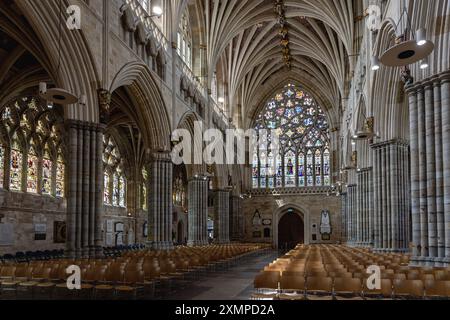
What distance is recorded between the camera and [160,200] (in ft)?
77.0

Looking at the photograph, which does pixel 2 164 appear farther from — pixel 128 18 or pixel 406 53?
pixel 406 53

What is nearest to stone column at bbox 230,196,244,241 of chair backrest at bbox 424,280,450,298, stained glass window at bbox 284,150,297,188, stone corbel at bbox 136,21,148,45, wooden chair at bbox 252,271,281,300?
stained glass window at bbox 284,150,297,188

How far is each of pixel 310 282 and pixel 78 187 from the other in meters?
9.79

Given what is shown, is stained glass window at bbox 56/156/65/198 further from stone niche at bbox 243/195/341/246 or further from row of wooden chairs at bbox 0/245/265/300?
stone niche at bbox 243/195/341/246

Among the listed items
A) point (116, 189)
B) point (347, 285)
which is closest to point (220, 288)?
point (347, 285)

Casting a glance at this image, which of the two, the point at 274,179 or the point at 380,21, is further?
the point at 274,179

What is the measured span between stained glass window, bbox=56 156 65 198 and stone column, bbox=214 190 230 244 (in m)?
14.8

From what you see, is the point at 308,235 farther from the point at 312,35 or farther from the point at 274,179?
the point at 312,35

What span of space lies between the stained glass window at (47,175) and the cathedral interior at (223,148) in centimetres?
10

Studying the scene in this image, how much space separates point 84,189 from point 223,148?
23696mm

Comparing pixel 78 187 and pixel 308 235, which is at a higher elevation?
pixel 78 187

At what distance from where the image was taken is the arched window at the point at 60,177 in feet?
84.1
